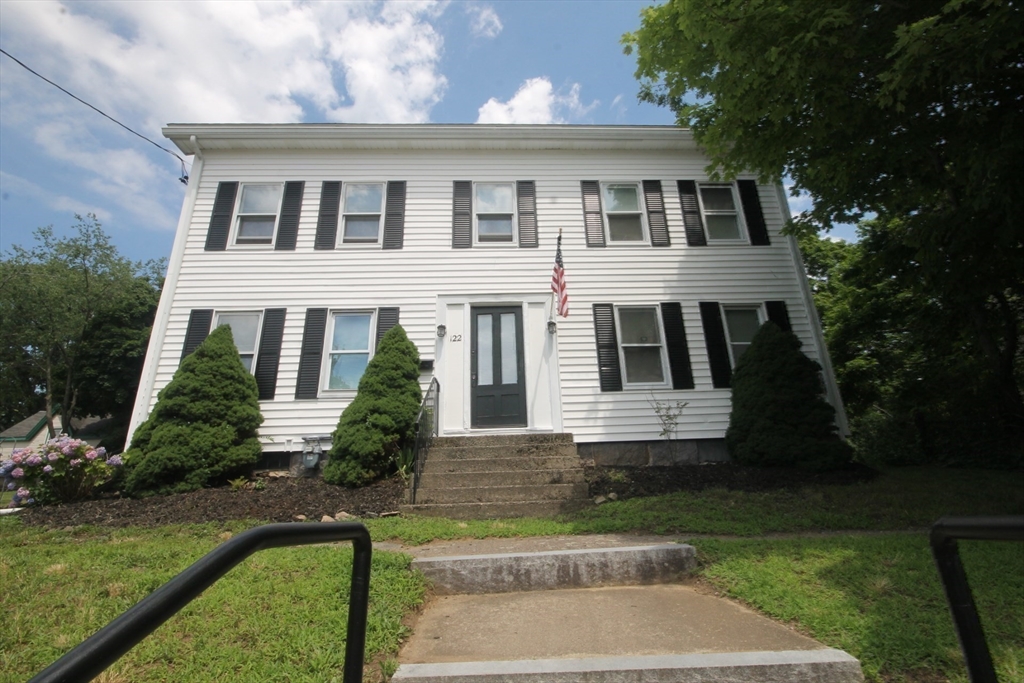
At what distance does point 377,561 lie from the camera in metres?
3.93

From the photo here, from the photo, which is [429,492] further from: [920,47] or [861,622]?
[920,47]

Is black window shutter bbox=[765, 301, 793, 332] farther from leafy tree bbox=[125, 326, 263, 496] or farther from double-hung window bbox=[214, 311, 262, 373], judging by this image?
double-hung window bbox=[214, 311, 262, 373]

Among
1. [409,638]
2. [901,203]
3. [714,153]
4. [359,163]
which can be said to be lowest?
[409,638]

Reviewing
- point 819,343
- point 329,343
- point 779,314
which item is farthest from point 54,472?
point 819,343

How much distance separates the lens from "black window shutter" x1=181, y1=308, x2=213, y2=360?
8727 millimetres

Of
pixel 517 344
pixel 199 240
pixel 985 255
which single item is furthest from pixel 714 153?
pixel 199 240

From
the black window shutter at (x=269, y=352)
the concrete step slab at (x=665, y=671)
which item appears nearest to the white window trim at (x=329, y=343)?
the black window shutter at (x=269, y=352)

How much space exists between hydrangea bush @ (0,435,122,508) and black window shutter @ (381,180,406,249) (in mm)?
5663

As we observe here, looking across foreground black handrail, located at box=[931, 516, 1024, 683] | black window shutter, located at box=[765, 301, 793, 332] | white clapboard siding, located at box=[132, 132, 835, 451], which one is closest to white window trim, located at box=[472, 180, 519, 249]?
white clapboard siding, located at box=[132, 132, 835, 451]

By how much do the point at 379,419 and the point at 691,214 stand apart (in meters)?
7.45

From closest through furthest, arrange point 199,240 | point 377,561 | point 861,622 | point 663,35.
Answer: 1. point 861,622
2. point 377,561
3. point 663,35
4. point 199,240

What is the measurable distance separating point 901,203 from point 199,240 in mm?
11897

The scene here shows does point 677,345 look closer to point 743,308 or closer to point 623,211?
point 743,308

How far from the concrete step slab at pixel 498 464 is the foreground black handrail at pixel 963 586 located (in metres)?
5.78
